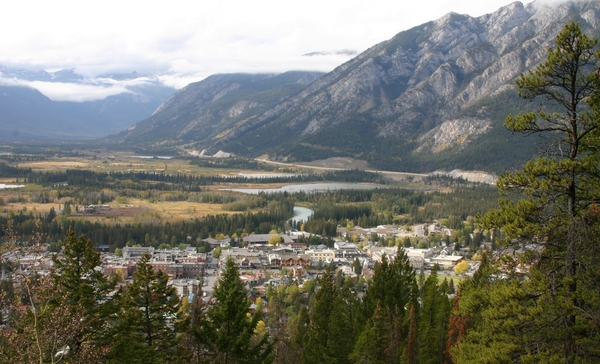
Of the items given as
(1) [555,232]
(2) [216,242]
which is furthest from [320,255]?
(1) [555,232]

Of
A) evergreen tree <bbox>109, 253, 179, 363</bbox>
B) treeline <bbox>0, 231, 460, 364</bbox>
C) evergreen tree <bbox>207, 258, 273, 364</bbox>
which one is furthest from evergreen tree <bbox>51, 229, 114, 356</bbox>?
evergreen tree <bbox>207, 258, 273, 364</bbox>

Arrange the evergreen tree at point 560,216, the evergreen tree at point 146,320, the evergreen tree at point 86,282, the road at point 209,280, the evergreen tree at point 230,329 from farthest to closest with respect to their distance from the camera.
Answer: the road at point 209,280 → the evergreen tree at point 230,329 → the evergreen tree at point 86,282 → the evergreen tree at point 146,320 → the evergreen tree at point 560,216

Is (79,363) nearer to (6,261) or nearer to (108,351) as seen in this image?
(6,261)

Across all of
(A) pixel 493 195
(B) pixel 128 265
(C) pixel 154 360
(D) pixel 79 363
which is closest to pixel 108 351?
(C) pixel 154 360

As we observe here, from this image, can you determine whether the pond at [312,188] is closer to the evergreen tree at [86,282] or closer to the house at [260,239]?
the house at [260,239]

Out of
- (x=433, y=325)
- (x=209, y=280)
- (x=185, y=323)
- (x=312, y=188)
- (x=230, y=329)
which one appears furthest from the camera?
(x=312, y=188)

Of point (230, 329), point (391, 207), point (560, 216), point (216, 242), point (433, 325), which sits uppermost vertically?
point (560, 216)

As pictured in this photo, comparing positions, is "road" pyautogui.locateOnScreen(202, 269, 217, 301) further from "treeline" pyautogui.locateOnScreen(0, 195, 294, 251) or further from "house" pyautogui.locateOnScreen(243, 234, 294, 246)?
"house" pyautogui.locateOnScreen(243, 234, 294, 246)

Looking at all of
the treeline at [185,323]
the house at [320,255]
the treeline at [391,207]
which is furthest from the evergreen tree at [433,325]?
the treeline at [391,207]

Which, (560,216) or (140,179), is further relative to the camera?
(140,179)

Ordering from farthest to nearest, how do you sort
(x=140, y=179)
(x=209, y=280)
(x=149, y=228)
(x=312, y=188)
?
(x=140, y=179) → (x=312, y=188) → (x=149, y=228) → (x=209, y=280)

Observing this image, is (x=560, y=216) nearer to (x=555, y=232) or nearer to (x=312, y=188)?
(x=555, y=232)
